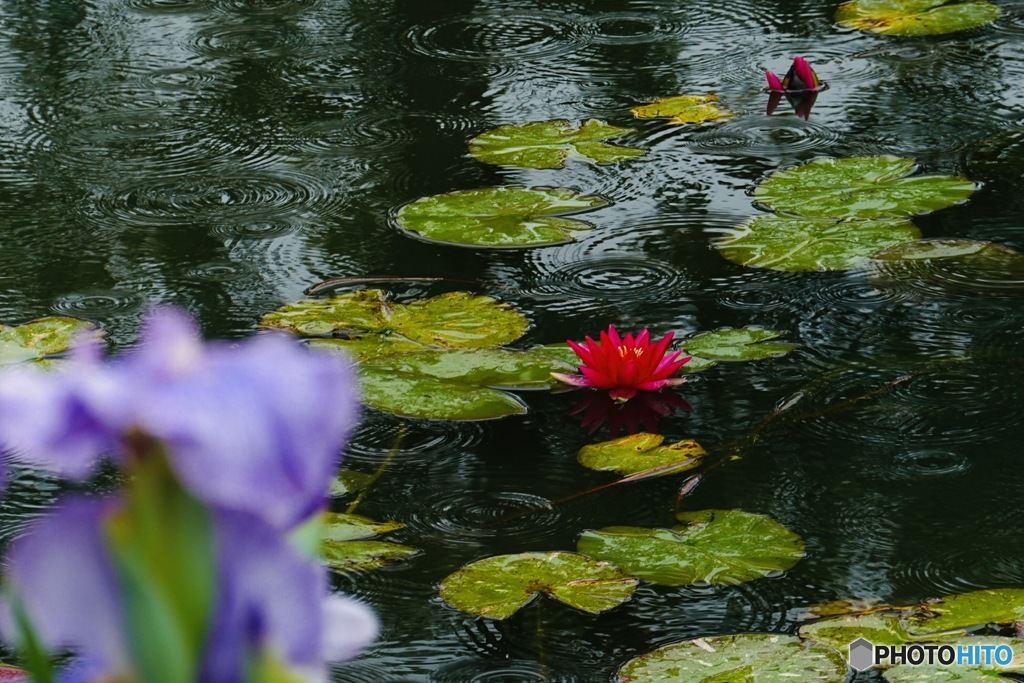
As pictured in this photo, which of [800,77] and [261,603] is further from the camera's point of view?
[800,77]

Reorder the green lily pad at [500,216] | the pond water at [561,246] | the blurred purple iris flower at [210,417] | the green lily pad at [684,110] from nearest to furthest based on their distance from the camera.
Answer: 1. the blurred purple iris flower at [210,417]
2. the pond water at [561,246]
3. the green lily pad at [500,216]
4. the green lily pad at [684,110]

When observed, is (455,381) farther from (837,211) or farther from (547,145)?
(547,145)

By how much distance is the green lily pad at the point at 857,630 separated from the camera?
139 centimetres

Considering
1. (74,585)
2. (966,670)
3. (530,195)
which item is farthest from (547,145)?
(74,585)

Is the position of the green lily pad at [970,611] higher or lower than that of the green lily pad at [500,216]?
lower

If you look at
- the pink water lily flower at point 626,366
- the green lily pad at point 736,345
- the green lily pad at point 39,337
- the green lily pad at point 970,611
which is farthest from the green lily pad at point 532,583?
the green lily pad at point 39,337

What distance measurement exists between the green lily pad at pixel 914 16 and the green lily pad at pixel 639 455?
2.17 metres

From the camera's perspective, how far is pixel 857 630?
141 cm

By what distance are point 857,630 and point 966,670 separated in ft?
0.43

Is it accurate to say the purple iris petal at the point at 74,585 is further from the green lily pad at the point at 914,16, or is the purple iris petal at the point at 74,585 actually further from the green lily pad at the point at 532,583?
the green lily pad at the point at 914,16

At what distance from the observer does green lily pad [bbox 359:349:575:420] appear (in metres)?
1.95

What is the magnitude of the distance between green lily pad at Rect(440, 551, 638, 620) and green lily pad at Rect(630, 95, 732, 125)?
1.77 metres

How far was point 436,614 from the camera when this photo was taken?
1.52 meters

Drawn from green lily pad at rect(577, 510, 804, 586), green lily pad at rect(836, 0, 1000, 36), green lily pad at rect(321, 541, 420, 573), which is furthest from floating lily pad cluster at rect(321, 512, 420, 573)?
green lily pad at rect(836, 0, 1000, 36)
